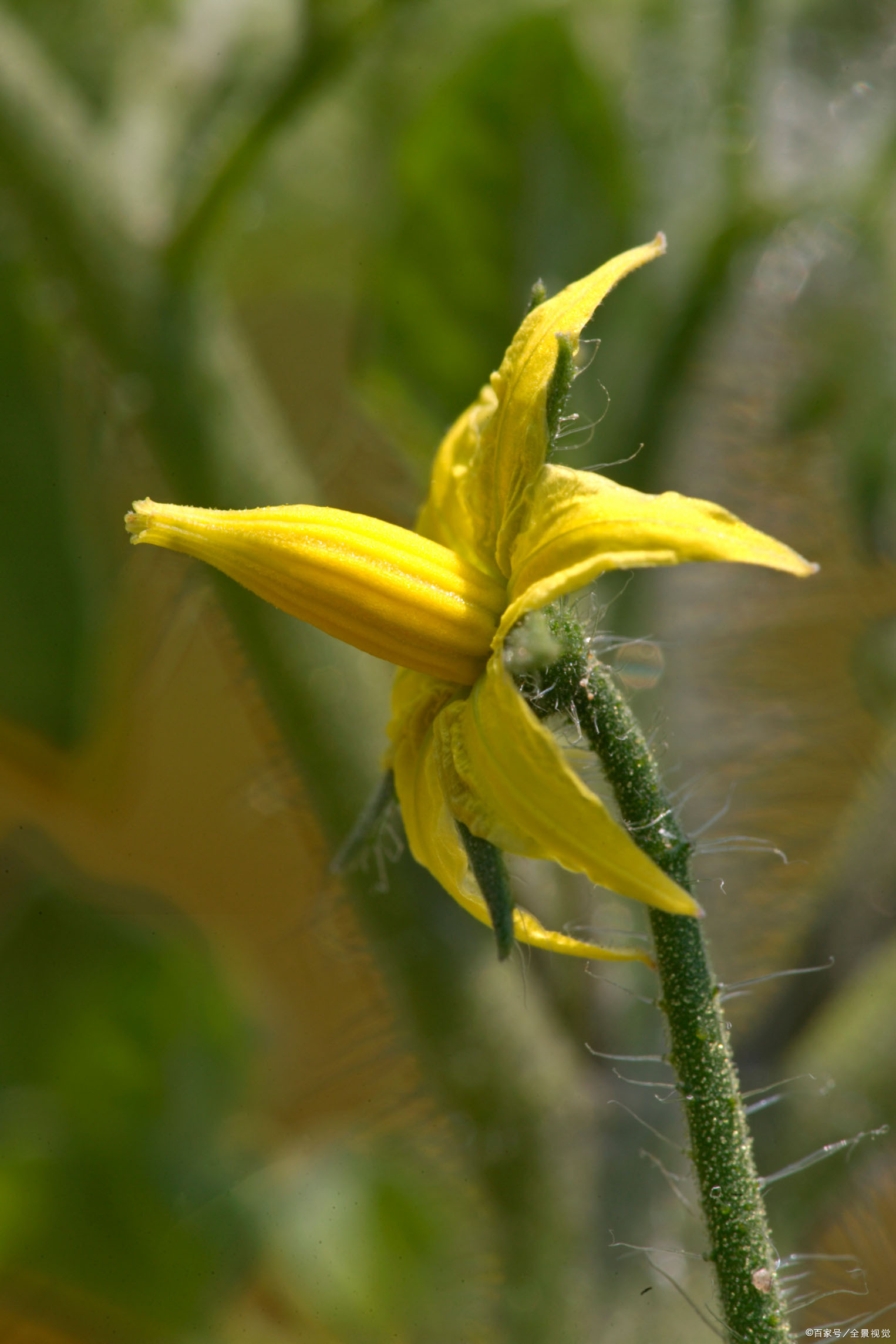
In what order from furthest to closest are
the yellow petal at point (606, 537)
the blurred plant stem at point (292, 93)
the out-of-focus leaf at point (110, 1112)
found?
the out-of-focus leaf at point (110, 1112), the blurred plant stem at point (292, 93), the yellow petal at point (606, 537)

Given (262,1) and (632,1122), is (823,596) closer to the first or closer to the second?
(632,1122)

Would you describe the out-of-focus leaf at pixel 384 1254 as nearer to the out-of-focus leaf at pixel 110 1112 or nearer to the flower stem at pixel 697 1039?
the out-of-focus leaf at pixel 110 1112

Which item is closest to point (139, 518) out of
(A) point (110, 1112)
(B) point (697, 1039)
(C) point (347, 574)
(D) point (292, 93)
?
(C) point (347, 574)

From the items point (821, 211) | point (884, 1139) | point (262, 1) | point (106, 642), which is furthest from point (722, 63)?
point (884, 1139)

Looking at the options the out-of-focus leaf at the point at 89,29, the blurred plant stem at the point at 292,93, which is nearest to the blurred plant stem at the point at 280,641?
the blurred plant stem at the point at 292,93

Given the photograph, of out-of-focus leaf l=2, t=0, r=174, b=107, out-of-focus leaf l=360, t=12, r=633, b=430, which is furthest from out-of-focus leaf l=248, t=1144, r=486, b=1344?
out-of-focus leaf l=2, t=0, r=174, b=107

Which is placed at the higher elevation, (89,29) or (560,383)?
(89,29)

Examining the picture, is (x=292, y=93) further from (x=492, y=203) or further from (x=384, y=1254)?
(x=384, y=1254)
